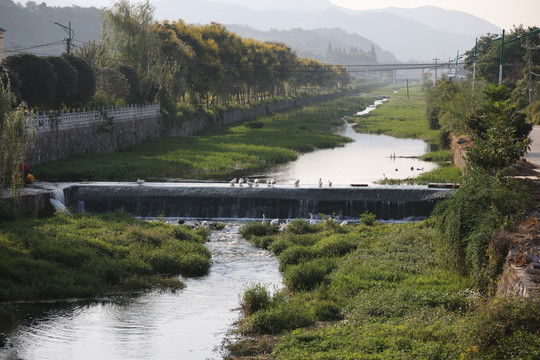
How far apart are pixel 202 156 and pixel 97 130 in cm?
697

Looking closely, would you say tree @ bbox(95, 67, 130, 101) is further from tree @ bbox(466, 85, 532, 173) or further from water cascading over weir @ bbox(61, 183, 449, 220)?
tree @ bbox(466, 85, 532, 173)

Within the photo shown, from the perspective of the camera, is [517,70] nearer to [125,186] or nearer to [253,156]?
[253,156]

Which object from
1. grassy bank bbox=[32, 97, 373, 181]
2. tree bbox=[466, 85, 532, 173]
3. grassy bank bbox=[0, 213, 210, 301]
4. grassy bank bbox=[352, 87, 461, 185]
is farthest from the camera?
grassy bank bbox=[32, 97, 373, 181]

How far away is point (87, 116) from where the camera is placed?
43.8m

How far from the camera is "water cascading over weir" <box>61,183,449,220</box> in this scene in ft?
96.1

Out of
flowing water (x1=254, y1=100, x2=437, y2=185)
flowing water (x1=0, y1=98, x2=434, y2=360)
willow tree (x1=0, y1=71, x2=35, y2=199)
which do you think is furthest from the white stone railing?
flowing water (x1=0, y1=98, x2=434, y2=360)

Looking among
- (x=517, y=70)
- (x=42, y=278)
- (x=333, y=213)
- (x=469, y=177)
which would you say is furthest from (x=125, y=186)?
(x=517, y=70)

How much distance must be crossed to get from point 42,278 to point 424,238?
11.3 meters

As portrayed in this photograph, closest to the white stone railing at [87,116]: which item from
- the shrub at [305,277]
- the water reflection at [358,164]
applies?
the water reflection at [358,164]

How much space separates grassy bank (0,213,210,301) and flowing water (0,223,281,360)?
635 mm

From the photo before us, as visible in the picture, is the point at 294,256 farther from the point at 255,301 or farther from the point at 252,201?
the point at 252,201

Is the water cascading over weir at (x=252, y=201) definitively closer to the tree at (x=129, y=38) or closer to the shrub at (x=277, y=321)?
the shrub at (x=277, y=321)

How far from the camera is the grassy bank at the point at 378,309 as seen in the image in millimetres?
11141

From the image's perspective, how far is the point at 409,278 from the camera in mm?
17328
